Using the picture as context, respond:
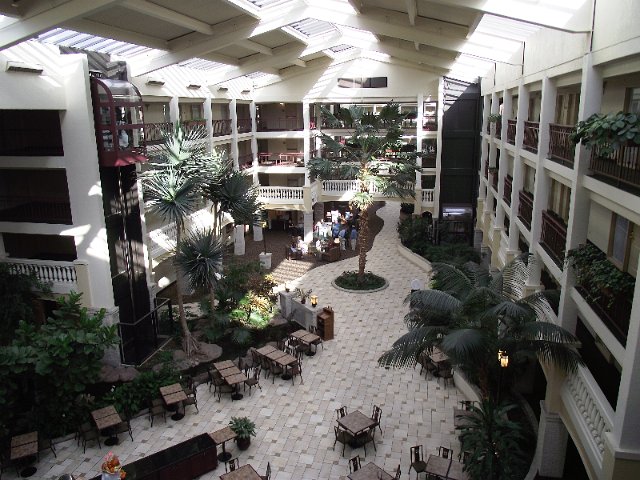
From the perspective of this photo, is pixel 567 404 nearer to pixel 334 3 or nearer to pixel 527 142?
pixel 527 142

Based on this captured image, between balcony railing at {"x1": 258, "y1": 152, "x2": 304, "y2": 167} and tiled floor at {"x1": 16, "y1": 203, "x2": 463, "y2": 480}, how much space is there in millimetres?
15115

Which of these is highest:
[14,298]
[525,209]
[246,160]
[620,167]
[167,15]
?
[167,15]

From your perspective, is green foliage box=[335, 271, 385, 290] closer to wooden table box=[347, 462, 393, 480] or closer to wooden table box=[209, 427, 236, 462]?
wooden table box=[209, 427, 236, 462]

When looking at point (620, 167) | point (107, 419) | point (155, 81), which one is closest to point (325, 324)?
point (107, 419)

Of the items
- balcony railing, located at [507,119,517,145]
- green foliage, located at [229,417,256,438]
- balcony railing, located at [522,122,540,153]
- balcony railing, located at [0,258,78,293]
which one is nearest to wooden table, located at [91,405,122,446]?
green foliage, located at [229,417,256,438]

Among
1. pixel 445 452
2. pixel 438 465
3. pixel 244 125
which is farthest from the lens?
pixel 244 125

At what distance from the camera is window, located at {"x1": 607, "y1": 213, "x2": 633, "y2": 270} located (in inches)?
388

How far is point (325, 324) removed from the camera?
58.9 feet

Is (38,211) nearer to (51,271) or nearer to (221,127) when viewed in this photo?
(51,271)

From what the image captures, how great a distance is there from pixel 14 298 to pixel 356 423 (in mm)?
10324

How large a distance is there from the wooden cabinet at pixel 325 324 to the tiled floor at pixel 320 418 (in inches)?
13.0

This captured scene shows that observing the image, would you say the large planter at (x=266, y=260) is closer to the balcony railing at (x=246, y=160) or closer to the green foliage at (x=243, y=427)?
the balcony railing at (x=246, y=160)

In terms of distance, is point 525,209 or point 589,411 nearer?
point 589,411

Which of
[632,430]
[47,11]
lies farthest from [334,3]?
[632,430]
